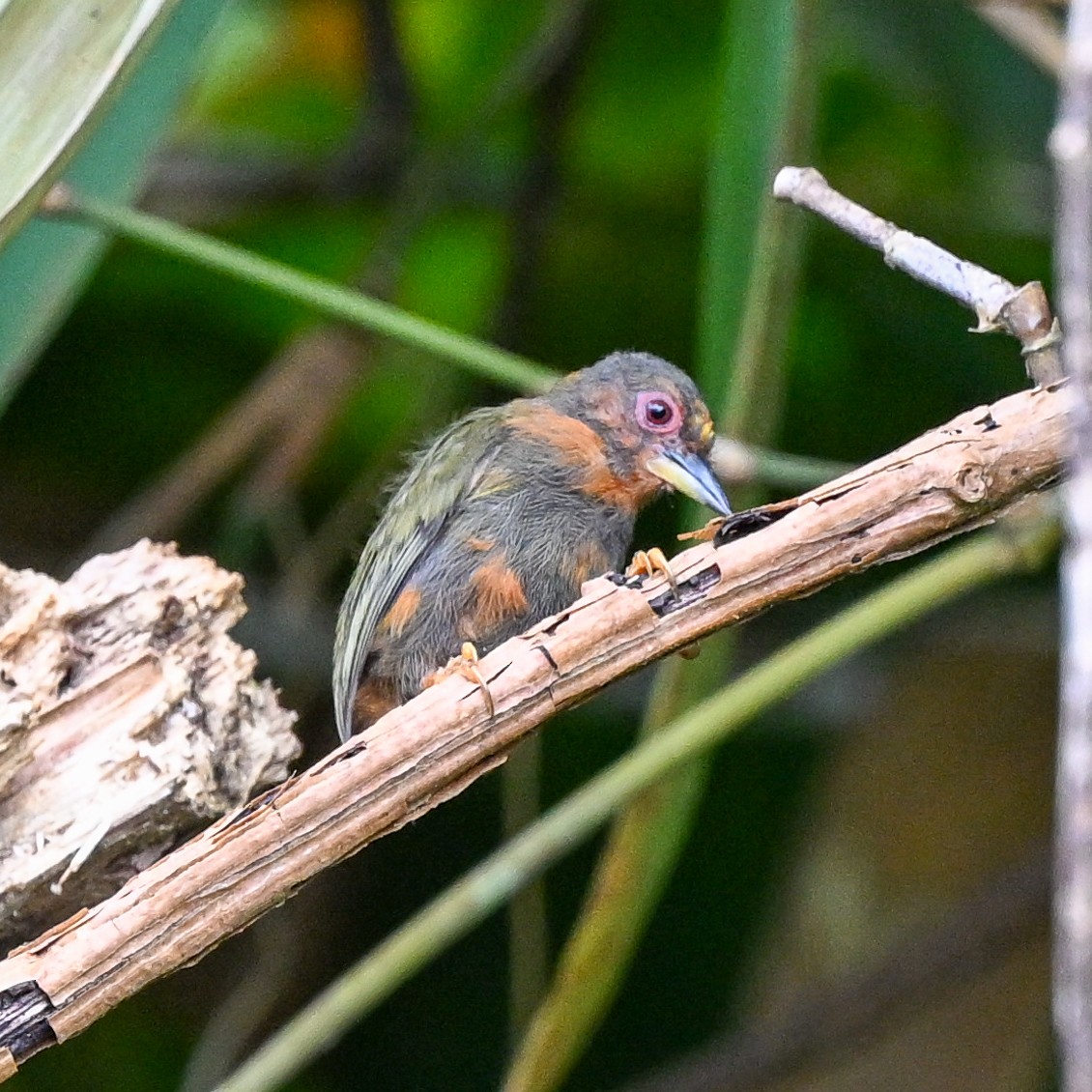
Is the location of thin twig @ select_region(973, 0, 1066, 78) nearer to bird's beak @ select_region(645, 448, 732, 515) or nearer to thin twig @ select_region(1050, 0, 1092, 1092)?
bird's beak @ select_region(645, 448, 732, 515)

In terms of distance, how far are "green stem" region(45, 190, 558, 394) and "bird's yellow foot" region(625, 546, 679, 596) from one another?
375 mm

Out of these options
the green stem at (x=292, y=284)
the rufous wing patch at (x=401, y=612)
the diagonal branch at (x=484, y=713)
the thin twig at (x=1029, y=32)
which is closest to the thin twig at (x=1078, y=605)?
the diagonal branch at (x=484, y=713)

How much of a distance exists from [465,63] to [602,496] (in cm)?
286

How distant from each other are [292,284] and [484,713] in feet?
3.28

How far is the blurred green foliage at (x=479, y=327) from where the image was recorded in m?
5.16

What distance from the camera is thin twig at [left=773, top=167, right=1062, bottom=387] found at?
2072 mm

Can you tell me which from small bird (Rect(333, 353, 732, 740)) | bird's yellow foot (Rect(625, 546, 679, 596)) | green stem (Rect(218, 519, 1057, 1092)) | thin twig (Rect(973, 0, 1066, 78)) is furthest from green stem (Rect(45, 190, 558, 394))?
thin twig (Rect(973, 0, 1066, 78))

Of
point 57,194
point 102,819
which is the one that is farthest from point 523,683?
point 57,194

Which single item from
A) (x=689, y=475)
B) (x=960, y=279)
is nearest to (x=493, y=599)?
(x=689, y=475)

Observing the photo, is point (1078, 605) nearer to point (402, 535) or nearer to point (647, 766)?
point (647, 766)

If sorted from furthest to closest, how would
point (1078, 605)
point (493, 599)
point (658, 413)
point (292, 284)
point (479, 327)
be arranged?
point (479, 327)
point (658, 413)
point (493, 599)
point (292, 284)
point (1078, 605)

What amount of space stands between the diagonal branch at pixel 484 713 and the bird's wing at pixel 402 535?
942 mm

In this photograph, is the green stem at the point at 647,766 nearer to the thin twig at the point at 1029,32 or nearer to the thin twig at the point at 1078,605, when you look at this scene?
the thin twig at the point at 1078,605

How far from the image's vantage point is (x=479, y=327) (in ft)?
17.4
